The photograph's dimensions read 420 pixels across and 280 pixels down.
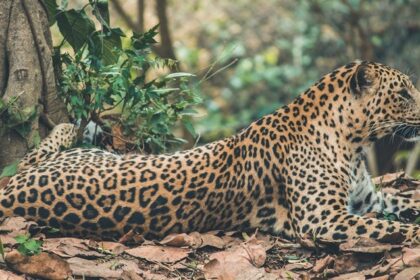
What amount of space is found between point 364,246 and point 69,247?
246 centimetres

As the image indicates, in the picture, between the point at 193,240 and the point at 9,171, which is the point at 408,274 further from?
the point at 9,171

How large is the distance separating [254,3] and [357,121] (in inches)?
597

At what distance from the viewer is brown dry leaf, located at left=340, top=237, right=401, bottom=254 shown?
7717 mm

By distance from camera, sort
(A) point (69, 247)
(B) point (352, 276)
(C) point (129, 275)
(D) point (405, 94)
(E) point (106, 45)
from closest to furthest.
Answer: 1. (C) point (129, 275)
2. (B) point (352, 276)
3. (A) point (69, 247)
4. (D) point (405, 94)
5. (E) point (106, 45)

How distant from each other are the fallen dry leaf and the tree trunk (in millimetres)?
3315

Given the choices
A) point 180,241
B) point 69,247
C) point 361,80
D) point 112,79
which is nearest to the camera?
point 69,247

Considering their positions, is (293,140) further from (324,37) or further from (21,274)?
(324,37)

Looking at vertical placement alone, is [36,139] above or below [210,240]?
above

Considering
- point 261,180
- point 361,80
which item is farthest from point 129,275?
point 361,80

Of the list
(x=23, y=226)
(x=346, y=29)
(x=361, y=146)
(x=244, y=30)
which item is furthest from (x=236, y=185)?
(x=244, y=30)

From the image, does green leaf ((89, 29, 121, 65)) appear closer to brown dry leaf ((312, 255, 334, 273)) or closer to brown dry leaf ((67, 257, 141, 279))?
brown dry leaf ((67, 257, 141, 279))

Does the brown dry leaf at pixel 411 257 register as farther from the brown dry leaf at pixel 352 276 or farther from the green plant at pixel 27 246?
the green plant at pixel 27 246

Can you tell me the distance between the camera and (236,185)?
345 inches

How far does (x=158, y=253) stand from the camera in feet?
26.1
